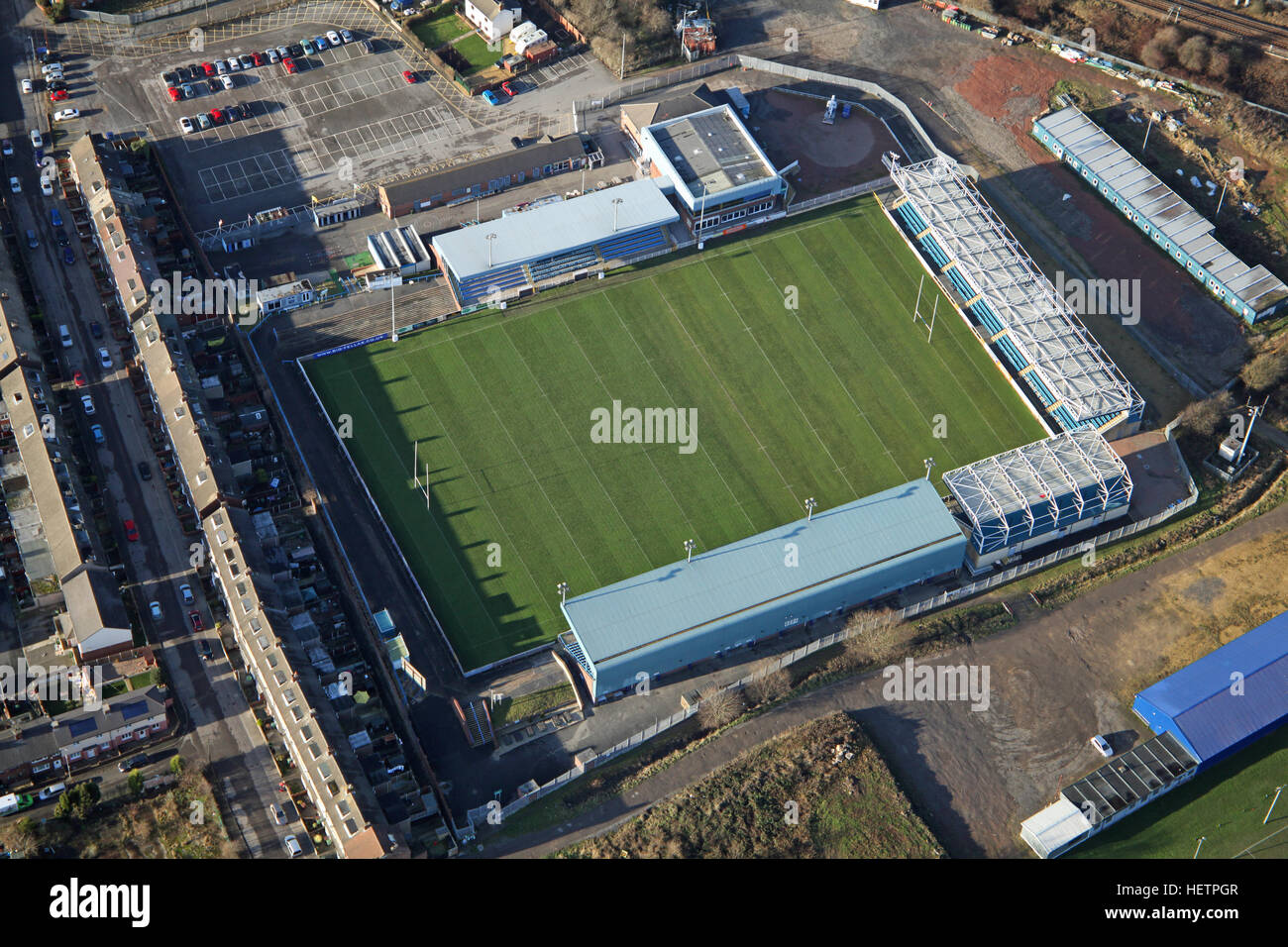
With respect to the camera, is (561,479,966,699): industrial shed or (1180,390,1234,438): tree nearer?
(561,479,966,699): industrial shed

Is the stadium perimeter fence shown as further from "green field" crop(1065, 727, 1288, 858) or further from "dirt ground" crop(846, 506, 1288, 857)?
"green field" crop(1065, 727, 1288, 858)

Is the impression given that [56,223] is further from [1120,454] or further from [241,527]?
[1120,454]

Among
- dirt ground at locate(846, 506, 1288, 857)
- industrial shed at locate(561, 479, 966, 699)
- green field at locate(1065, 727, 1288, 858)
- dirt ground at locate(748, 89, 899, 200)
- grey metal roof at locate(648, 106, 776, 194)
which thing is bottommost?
green field at locate(1065, 727, 1288, 858)

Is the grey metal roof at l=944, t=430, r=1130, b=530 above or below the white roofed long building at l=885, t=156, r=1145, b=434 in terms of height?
below

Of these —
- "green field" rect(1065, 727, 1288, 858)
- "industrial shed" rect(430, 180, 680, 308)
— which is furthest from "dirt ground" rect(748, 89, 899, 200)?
"green field" rect(1065, 727, 1288, 858)

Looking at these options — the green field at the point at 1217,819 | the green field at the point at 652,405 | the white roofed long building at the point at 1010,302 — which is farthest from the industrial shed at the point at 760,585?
the green field at the point at 1217,819

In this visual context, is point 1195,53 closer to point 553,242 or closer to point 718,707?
point 553,242
